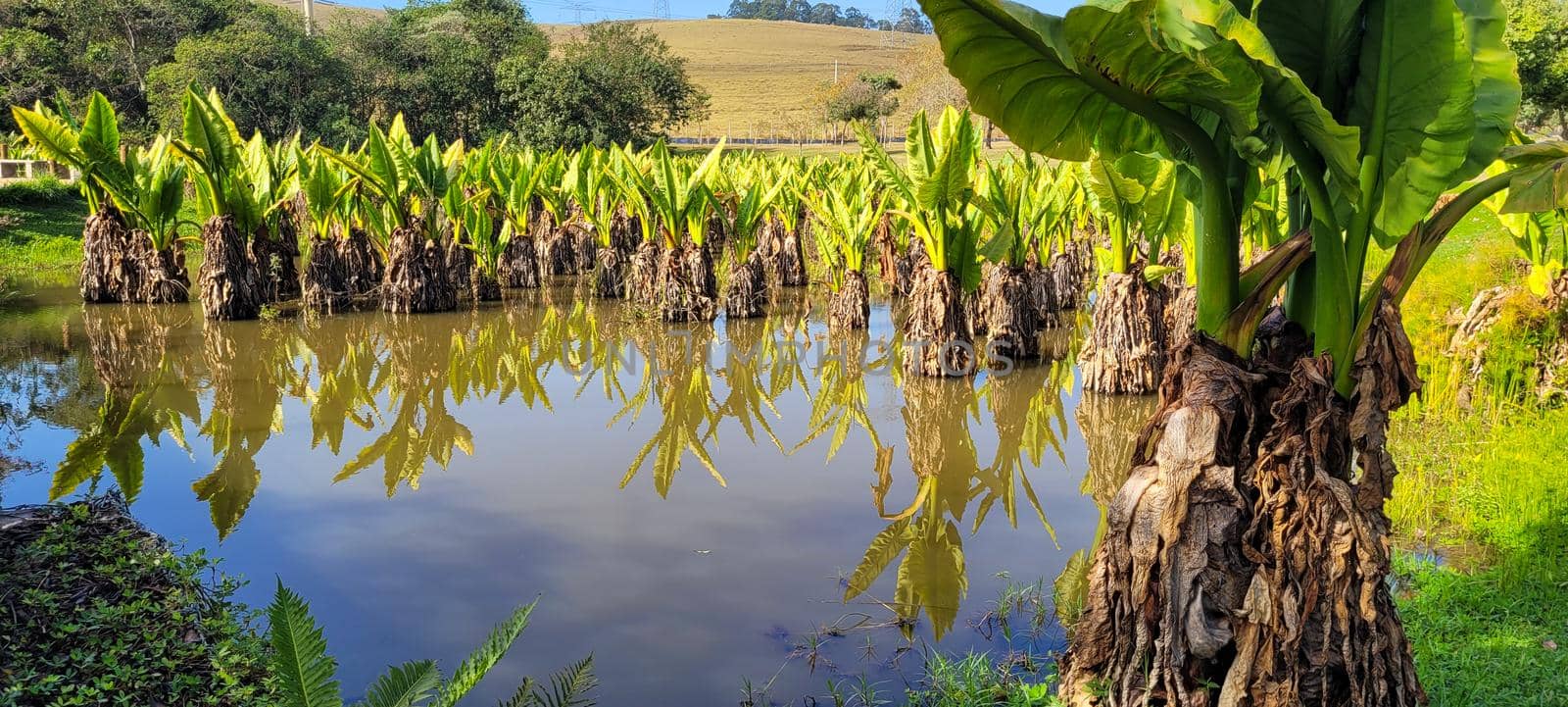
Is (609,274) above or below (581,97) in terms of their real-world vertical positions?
below

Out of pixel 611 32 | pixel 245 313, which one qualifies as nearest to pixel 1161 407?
pixel 245 313

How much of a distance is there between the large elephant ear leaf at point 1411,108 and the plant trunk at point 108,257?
955 centimetres

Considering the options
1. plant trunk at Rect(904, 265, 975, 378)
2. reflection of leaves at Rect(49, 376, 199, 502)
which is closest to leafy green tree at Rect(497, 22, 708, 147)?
plant trunk at Rect(904, 265, 975, 378)

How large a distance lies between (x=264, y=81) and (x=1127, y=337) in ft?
85.2

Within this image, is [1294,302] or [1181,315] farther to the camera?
[1181,315]

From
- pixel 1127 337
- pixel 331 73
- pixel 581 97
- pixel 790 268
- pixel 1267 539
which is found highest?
pixel 331 73

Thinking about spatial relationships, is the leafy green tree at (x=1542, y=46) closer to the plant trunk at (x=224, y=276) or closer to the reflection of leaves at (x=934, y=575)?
the plant trunk at (x=224, y=276)

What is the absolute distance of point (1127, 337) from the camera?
600 centimetres

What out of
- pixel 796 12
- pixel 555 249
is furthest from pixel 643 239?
pixel 796 12

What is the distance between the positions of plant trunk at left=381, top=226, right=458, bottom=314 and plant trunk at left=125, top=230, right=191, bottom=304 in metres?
1.86

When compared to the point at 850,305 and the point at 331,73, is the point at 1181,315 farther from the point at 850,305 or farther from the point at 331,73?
the point at 331,73

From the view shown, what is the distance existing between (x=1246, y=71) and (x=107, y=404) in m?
6.08

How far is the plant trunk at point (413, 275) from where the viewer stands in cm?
884

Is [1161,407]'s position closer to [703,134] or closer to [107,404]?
[107,404]
